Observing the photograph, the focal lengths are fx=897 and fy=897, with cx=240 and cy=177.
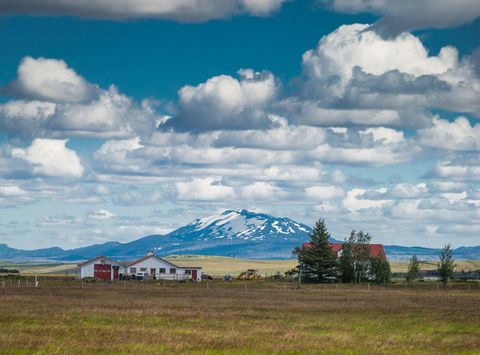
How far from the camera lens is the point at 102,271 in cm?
18325

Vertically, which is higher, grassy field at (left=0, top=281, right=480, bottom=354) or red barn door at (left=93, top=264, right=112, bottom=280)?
red barn door at (left=93, top=264, right=112, bottom=280)

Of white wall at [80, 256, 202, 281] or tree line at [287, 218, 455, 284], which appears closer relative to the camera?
tree line at [287, 218, 455, 284]

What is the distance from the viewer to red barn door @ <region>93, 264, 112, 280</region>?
18240cm

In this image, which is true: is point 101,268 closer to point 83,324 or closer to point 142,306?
point 142,306

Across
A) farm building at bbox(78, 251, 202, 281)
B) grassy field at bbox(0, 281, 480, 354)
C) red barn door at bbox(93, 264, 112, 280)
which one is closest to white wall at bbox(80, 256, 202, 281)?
farm building at bbox(78, 251, 202, 281)

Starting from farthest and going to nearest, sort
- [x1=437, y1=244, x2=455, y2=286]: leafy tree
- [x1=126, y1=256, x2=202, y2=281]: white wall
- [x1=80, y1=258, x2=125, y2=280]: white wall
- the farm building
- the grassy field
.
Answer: [x1=126, y1=256, x2=202, y2=281]: white wall < the farm building < [x1=80, y1=258, x2=125, y2=280]: white wall < [x1=437, y1=244, x2=455, y2=286]: leafy tree < the grassy field

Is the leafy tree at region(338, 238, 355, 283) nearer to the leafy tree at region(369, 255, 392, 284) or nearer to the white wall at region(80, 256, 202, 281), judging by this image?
the leafy tree at region(369, 255, 392, 284)

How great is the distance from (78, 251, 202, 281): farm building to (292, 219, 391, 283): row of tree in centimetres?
4073

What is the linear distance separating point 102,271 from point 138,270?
24.1ft

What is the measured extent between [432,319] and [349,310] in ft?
31.6

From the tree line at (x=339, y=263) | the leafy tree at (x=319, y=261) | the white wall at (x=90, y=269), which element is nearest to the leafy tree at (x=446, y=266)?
the tree line at (x=339, y=263)

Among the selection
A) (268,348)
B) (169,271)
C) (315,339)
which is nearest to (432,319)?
(315,339)

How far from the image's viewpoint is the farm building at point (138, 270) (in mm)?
182500

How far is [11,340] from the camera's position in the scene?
3662 centimetres
